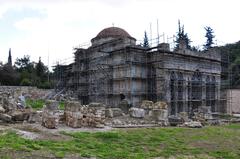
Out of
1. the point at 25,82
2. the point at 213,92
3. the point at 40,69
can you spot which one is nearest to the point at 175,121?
the point at 213,92

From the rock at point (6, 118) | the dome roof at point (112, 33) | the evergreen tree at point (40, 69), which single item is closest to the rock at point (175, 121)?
the rock at point (6, 118)

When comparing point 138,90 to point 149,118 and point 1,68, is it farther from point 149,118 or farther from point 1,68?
point 1,68

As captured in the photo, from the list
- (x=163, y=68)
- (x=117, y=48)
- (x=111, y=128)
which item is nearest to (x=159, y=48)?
(x=163, y=68)

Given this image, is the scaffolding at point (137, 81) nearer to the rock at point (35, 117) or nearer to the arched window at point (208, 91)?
the arched window at point (208, 91)

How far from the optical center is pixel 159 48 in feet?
96.8

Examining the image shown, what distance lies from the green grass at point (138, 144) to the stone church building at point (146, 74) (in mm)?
12990

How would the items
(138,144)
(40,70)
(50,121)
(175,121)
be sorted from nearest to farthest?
(138,144) → (50,121) → (175,121) → (40,70)

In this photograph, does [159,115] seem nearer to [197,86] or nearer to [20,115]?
[20,115]

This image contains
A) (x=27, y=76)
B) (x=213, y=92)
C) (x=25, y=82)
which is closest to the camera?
(x=213, y=92)

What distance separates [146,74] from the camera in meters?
30.5

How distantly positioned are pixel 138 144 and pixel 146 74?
58.5 feet

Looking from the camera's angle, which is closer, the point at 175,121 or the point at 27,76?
the point at 175,121

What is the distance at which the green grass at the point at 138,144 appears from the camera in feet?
34.9

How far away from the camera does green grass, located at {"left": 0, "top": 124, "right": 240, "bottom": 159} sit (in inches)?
419
